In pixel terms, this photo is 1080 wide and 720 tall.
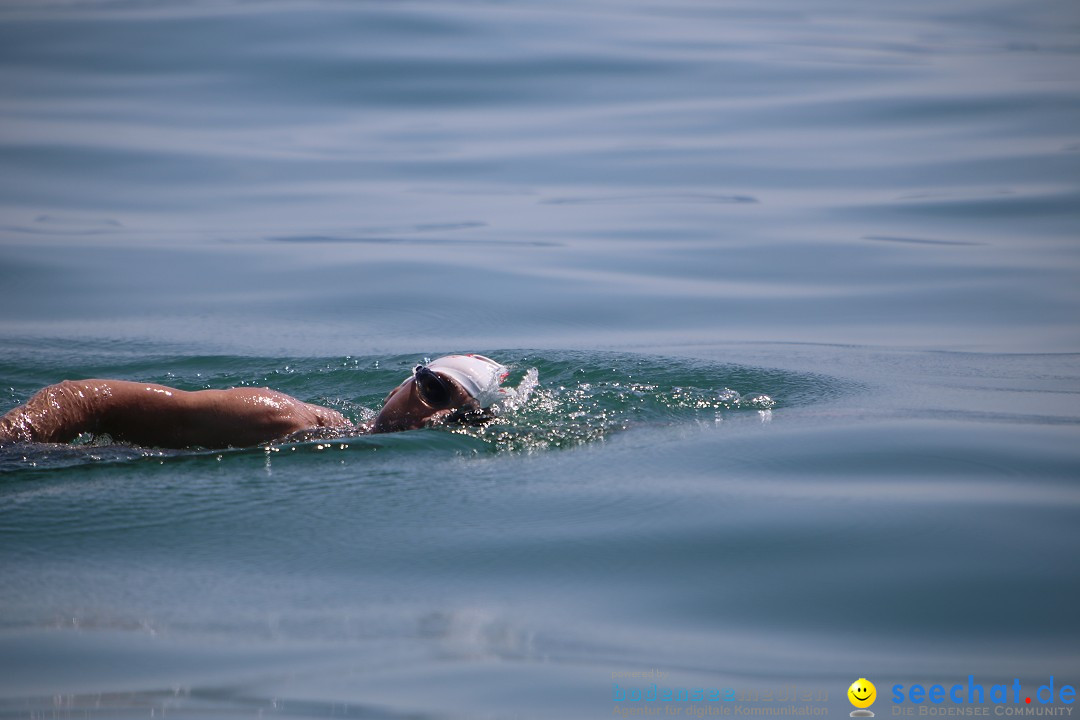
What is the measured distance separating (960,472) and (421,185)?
8.48 metres

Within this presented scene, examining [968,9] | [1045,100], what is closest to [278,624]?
[1045,100]

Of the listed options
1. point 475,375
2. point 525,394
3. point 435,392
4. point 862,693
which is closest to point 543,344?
point 525,394

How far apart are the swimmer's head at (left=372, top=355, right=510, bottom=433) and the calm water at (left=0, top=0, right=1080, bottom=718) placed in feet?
0.80

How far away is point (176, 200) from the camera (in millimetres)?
12430

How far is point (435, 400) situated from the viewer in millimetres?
6066

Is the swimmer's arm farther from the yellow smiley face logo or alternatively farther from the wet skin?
the yellow smiley face logo

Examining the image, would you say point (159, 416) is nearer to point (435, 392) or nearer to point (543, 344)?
point (435, 392)

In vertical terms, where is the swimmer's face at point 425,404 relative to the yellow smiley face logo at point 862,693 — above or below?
above

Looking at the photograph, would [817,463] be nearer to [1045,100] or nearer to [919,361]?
[919,361]

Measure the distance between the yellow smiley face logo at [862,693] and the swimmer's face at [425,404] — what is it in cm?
289

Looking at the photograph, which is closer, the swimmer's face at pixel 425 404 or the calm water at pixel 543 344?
the calm water at pixel 543 344

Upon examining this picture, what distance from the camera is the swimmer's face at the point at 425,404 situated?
6039 millimetres

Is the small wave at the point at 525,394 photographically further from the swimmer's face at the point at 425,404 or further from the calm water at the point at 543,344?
the swimmer's face at the point at 425,404

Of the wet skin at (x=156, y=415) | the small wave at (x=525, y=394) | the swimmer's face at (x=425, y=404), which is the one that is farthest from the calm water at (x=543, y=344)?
the swimmer's face at (x=425, y=404)
